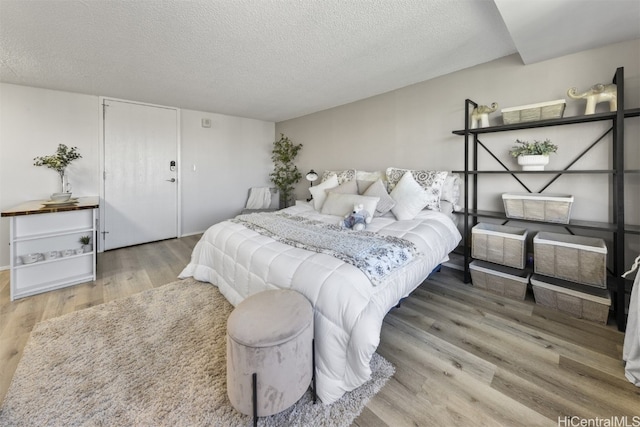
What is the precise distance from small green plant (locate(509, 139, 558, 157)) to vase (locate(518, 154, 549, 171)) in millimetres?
40

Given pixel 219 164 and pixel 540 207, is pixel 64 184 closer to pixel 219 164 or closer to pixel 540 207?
pixel 219 164

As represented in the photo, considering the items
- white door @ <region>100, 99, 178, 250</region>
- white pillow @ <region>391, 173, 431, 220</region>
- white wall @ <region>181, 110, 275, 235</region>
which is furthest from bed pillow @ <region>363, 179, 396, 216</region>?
white door @ <region>100, 99, 178, 250</region>

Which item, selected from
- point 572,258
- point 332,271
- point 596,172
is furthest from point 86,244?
point 596,172

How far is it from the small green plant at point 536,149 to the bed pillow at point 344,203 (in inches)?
52.6

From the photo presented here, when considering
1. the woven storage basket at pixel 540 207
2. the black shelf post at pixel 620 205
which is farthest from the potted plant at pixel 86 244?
the black shelf post at pixel 620 205

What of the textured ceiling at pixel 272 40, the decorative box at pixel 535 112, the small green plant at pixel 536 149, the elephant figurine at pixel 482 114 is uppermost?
the textured ceiling at pixel 272 40

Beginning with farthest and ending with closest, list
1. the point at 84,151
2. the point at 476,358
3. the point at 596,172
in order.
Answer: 1. the point at 84,151
2. the point at 596,172
3. the point at 476,358

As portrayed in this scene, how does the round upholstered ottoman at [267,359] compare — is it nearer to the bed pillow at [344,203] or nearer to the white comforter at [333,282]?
the white comforter at [333,282]

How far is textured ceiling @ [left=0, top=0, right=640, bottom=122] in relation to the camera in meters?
1.69

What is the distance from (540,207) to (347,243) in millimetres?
1748

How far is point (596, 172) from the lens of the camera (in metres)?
1.90

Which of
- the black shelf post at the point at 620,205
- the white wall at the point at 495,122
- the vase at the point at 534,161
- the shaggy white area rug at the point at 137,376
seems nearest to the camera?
the shaggy white area rug at the point at 137,376

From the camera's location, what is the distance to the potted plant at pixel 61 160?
293 centimetres

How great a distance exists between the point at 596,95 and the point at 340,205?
2.24m
